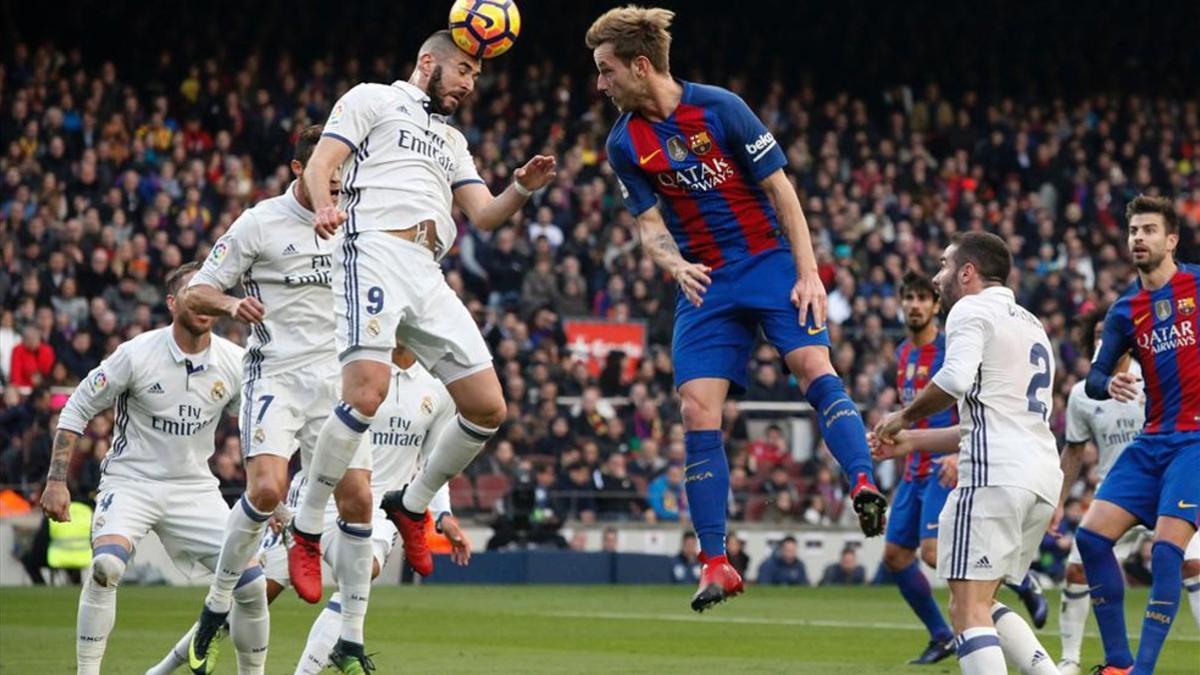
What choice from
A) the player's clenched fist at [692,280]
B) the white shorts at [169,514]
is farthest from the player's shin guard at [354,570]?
the player's clenched fist at [692,280]

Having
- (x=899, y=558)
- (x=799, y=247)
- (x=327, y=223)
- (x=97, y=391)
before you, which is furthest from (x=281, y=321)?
(x=899, y=558)

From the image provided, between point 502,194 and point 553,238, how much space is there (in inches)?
722

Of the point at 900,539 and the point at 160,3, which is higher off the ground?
the point at 160,3

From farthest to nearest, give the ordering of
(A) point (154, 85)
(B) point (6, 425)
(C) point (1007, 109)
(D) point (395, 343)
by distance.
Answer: (C) point (1007, 109)
(A) point (154, 85)
(B) point (6, 425)
(D) point (395, 343)

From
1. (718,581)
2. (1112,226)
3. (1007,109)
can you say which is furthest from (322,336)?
(1007,109)

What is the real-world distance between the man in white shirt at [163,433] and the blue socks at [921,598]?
551cm

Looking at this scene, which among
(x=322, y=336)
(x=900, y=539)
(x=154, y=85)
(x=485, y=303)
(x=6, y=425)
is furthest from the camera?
(x=154, y=85)

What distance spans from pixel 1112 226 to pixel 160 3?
52.7 feet

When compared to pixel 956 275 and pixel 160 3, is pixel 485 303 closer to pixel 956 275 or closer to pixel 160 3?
pixel 160 3

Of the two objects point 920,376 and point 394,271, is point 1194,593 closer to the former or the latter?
point 920,376

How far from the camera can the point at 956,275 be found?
32.1 feet

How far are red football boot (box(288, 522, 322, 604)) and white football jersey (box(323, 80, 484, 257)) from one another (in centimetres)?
157

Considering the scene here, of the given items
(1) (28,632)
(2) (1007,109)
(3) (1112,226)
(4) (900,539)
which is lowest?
(1) (28,632)

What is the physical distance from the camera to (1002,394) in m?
9.57
